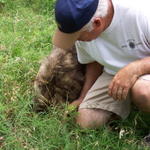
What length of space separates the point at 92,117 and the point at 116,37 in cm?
64

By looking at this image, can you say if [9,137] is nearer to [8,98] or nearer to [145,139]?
[8,98]

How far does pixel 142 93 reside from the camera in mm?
2959

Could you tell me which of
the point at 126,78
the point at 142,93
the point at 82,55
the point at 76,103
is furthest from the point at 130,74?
the point at 76,103

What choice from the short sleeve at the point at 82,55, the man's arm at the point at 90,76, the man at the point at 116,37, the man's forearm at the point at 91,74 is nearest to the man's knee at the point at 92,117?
the man at the point at 116,37

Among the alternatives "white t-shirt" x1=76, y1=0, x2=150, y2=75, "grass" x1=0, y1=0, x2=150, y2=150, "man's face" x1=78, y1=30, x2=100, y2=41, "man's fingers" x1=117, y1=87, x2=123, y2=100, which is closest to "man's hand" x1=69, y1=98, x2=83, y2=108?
"grass" x1=0, y1=0, x2=150, y2=150

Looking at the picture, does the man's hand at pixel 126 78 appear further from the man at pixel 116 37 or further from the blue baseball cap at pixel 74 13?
the blue baseball cap at pixel 74 13

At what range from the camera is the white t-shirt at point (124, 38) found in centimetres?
298

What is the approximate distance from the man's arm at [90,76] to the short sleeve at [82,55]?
0.06m

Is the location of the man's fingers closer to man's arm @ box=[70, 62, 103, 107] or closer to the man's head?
the man's head

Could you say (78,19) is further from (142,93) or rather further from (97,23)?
(142,93)

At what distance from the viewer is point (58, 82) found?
368 cm

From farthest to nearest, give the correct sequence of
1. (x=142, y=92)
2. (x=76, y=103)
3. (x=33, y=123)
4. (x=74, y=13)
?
1. (x=76, y=103)
2. (x=33, y=123)
3. (x=142, y=92)
4. (x=74, y=13)

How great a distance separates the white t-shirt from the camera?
117 inches

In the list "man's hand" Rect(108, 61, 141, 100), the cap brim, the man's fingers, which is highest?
the cap brim
